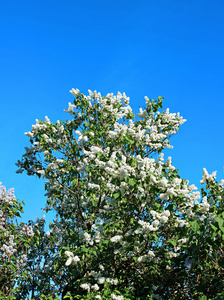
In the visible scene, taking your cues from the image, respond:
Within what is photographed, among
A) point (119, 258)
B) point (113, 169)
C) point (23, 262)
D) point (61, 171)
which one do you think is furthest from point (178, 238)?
point (23, 262)

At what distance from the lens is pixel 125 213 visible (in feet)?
24.8

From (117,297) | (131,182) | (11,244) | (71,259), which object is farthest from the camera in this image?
(11,244)

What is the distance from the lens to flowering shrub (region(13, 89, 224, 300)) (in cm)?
639

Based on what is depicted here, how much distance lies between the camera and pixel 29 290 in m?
9.64

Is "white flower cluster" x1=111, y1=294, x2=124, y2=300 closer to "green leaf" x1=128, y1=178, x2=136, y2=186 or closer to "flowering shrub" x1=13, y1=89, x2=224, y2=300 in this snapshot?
"flowering shrub" x1=13, y1=89, x2=224, y2=300

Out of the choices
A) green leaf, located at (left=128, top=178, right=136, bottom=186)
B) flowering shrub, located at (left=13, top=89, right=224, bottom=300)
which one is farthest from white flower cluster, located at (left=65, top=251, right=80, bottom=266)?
green leaf, located at (left=128, top=178, right=136, bottom=186)

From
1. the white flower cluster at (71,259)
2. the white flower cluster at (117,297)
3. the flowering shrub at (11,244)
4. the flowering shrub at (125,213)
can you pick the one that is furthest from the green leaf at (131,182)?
the flowering shrub at (11,244)

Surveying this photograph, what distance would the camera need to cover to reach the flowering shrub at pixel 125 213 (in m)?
6.39

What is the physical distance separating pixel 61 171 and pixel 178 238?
407 centimetres

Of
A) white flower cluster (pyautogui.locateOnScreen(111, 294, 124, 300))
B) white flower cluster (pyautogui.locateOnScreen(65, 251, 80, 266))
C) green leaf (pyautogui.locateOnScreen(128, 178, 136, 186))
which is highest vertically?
green leaf (pyautogui.locateOnScreen(128, 178, 136, 186))

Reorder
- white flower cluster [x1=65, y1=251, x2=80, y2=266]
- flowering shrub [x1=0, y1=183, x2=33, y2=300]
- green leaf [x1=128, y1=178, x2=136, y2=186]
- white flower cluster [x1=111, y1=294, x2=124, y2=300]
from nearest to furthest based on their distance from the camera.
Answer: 1. green leaf [x1=128, y1=178, x2=136, y2=186]
2. white flower cluster [x1=111, y1=294, x2=124, y2=300]
3. white flower cluster [x1=65, y1=251, x2=80, y2=266]
4. flowering shrub [x1=0, y1=183, x2=33, y2=300]

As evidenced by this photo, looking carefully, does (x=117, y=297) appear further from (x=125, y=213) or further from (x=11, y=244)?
(x=11, y=244)

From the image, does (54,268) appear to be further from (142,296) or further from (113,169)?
(113,169)

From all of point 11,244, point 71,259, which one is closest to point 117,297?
point 71,259
